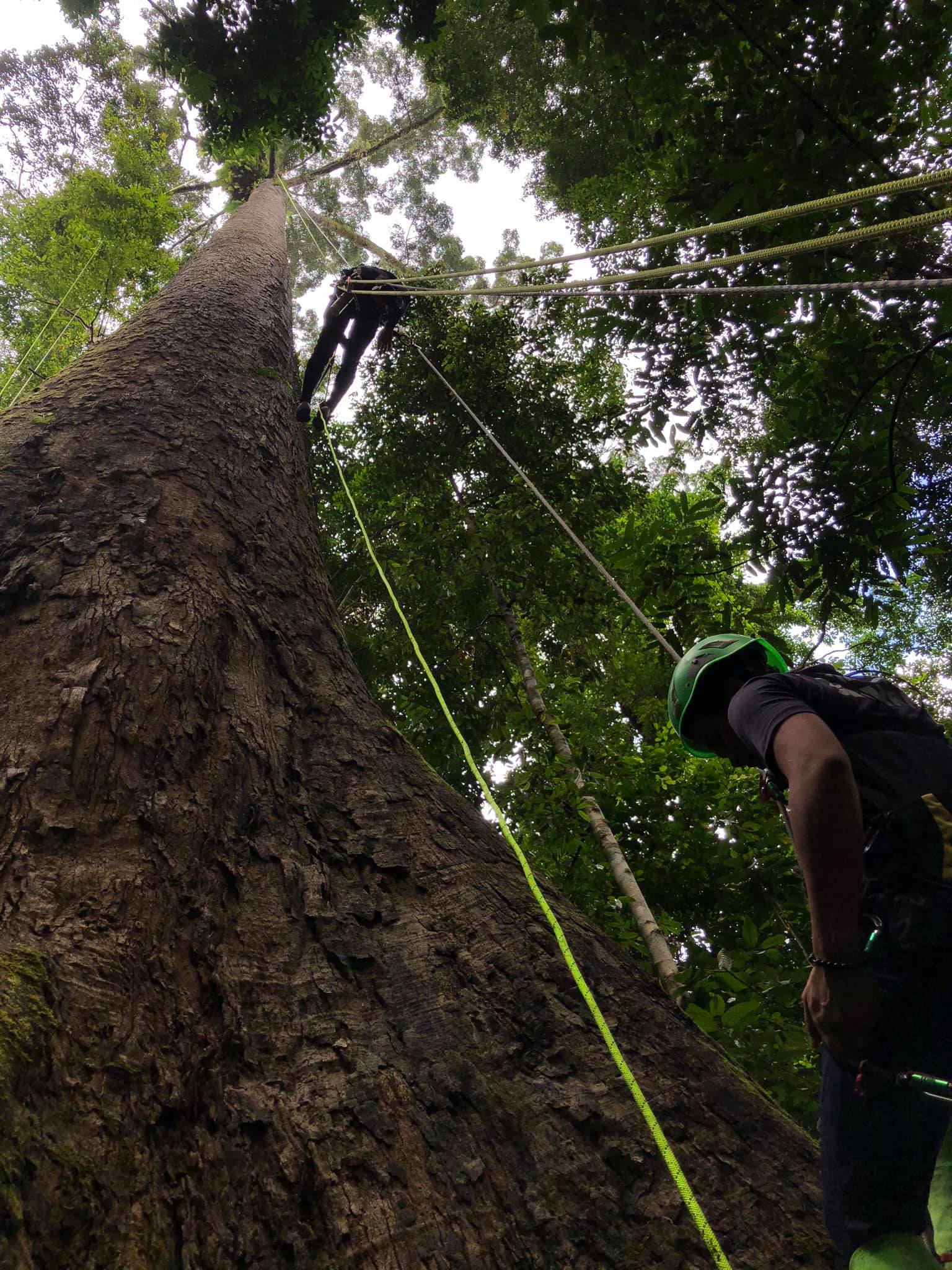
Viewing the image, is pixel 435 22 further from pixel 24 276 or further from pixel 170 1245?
pixel 170 1245

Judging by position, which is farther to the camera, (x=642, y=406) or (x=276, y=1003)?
(x=642, y=406)

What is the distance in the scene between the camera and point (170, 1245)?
0.74m

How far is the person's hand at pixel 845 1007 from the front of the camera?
3.49 feet

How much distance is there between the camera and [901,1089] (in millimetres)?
1129

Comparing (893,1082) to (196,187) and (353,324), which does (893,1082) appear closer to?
(353,324)

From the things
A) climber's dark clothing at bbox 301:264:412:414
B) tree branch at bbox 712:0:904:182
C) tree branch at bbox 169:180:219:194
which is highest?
tree branch at bbox 169:180:219:194

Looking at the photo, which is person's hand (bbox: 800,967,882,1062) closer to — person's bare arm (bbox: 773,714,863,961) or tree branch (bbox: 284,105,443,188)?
person's bare arm (bbox: 773,714,863,961)

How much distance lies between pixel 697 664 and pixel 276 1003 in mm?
887

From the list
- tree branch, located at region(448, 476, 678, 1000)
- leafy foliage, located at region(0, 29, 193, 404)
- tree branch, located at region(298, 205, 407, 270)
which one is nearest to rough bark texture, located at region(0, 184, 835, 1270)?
tree branch, located at region(448, 476, 678, 1000)

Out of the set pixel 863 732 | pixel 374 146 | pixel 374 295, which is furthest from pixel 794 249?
pixel 374 146

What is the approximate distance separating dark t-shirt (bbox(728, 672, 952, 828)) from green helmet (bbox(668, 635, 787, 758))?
118 millimetres

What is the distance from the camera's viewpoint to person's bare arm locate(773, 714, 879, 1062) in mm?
1012

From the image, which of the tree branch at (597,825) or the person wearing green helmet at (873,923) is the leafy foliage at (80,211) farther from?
the person wearing green helmet at (873,923)

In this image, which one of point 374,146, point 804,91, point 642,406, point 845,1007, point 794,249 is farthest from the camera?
point 374,146
